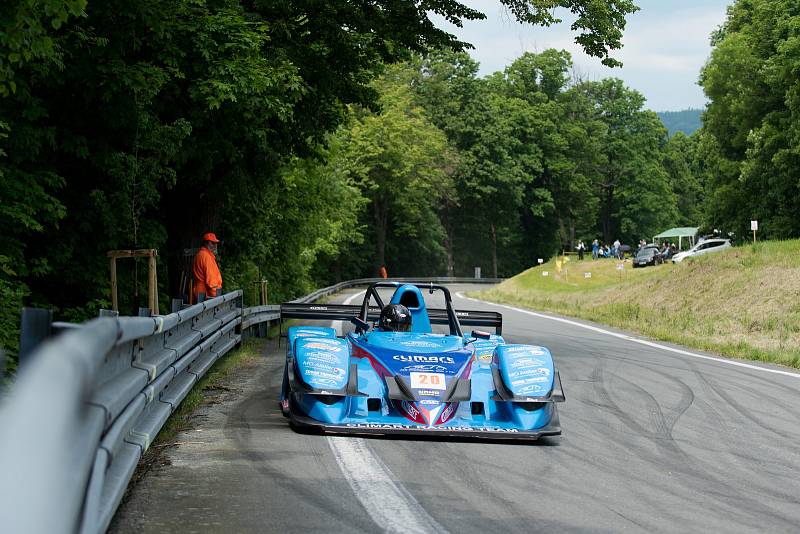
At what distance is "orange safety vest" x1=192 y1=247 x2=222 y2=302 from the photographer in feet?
47.0

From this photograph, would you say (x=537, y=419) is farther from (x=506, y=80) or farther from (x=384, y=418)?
(x=506, y=80)

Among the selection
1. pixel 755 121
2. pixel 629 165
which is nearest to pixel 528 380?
pixel 755 121

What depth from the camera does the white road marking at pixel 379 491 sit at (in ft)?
17.6

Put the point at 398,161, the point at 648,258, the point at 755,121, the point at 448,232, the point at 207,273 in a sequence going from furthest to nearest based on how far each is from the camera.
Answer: the point at 448,232
the point at 398,161
the point at 648,258
the point at 755,121
the point at 207,273

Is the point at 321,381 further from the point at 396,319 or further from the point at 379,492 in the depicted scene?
the point at 396,319

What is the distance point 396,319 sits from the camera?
10203 millimetres

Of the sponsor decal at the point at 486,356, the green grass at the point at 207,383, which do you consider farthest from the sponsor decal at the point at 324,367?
the sponsor decal at the point at 486,356

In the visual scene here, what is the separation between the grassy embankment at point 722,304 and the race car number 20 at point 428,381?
8.43m

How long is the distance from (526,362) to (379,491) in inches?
116

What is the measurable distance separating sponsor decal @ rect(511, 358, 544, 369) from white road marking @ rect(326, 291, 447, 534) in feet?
5.07

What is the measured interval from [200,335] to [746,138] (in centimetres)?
5065

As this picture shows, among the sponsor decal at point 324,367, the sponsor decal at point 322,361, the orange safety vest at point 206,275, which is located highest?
the orange safety vest at point 206,275

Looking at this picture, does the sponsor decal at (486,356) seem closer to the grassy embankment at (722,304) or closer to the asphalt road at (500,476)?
the asphalt road at (500,476)

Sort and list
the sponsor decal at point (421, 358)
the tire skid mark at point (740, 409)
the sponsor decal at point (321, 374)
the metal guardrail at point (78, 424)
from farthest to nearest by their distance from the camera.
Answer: the tire skid mark at point (740, 409), the sponsor decal at point (421, 358), the sponsor decal at point (321, 374), the metal guardrail at point (78, 424)
